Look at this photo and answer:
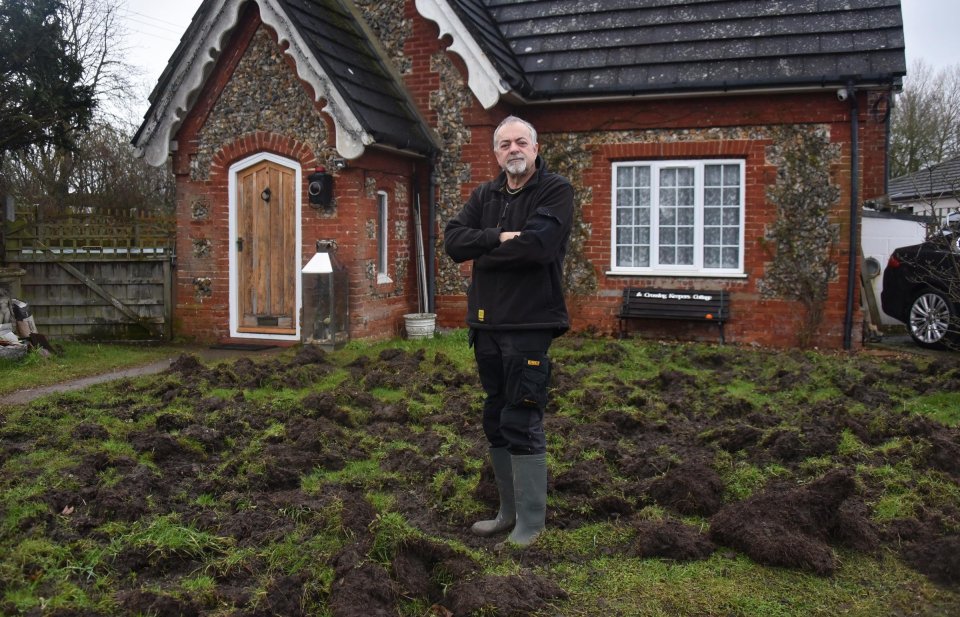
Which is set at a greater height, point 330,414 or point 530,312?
point 530,312

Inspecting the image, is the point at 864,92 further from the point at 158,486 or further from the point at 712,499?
the point at 158,486

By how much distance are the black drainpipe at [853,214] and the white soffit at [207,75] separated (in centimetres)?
663

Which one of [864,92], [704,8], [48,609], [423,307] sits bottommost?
[48,609]

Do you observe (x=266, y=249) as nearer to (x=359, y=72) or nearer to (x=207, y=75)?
(x=207, y=75)

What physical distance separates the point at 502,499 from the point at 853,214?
906cm

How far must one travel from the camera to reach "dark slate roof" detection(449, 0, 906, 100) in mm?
11913

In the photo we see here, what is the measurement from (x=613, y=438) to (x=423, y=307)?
7010 millimetres

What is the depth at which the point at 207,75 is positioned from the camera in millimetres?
11891

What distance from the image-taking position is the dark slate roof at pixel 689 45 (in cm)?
1191

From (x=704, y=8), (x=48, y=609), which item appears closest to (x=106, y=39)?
(x=704, y=8)

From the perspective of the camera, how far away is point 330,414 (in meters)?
7.14

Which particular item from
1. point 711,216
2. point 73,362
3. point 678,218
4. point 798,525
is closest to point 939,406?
point 798,525

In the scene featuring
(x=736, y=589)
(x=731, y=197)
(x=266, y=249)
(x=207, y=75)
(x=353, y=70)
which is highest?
(x=353, y=70)

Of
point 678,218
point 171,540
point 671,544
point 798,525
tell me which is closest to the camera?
point 171,540
